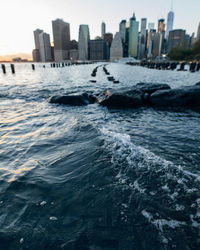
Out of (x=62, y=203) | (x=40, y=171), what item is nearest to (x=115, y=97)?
(x=40, y=171)

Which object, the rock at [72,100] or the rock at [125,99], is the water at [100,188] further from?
the rock at [72,100]

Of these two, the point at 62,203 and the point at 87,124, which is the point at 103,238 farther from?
Result: the point at 87,124

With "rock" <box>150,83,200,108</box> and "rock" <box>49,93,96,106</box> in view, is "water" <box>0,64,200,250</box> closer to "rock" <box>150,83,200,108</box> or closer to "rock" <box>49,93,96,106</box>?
"rock" <box>150,83,200,108</box>

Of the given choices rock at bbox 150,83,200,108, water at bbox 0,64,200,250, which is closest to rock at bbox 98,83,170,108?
rock at bbox 150,83,200,108

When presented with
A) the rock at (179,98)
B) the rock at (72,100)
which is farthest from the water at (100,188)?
the rock at (72,100)

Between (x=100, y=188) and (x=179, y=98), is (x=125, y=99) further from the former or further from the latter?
(x=100, y=188)

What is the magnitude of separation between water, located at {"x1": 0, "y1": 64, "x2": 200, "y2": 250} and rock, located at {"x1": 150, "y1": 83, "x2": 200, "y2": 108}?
436cm

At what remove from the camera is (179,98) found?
1030 centimetres

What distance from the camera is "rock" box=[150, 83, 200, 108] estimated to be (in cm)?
1012

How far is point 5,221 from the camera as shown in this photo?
2.59 metres

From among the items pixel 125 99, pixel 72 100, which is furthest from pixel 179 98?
pixel 72 100

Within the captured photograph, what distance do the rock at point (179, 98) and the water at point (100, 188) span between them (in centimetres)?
436

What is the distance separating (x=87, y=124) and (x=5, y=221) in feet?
16.3

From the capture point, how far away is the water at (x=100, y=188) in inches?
91.5
